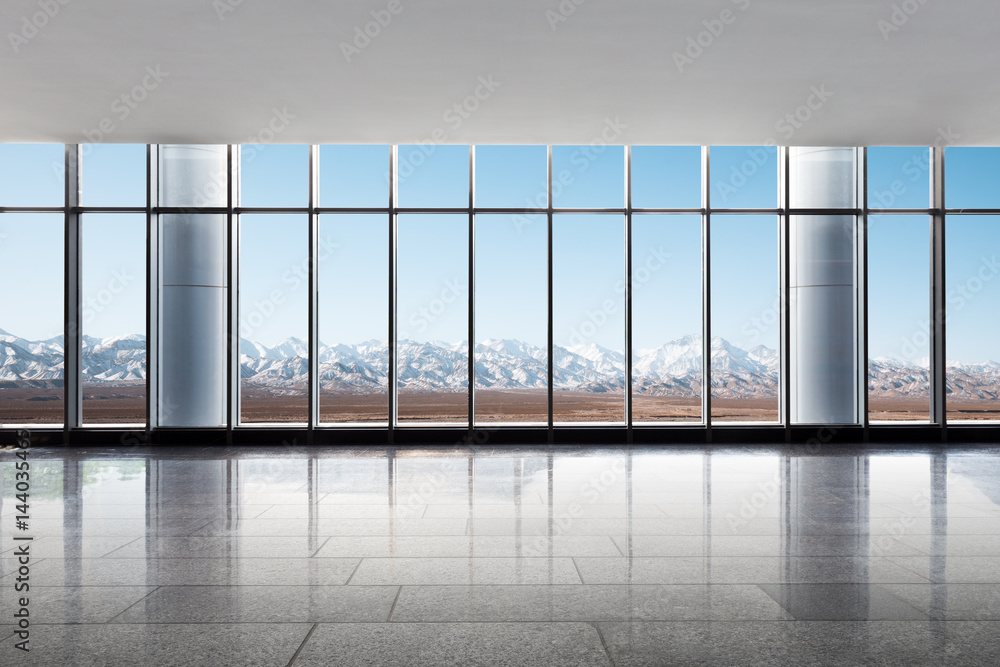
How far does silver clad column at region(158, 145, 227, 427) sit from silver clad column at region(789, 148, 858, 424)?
10986mm

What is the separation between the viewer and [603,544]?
6105 mm

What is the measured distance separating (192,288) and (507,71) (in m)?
7.94

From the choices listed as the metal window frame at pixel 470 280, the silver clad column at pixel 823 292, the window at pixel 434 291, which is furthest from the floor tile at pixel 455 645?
the silver clad column at pixel 823 292

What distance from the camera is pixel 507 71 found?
8.15 m

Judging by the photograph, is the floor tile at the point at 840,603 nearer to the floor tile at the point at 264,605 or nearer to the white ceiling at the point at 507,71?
the floor tile at the point at 264,605

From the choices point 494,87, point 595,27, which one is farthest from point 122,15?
point 595,27

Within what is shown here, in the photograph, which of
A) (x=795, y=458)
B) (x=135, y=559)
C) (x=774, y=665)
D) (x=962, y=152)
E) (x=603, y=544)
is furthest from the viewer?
(x=962, y=152)

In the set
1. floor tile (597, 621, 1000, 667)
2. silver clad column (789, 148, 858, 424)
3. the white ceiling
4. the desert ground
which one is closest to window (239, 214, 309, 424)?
the white ceiling

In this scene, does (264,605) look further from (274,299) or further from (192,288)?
(192,288)

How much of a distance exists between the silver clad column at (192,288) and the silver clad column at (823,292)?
11.0m

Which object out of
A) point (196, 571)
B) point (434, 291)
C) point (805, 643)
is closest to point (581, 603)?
point (805, 643)

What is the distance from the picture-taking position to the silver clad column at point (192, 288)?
1306 cm

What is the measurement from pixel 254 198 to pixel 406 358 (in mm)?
4201

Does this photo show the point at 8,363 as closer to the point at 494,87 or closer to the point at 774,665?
the point at 494,87
